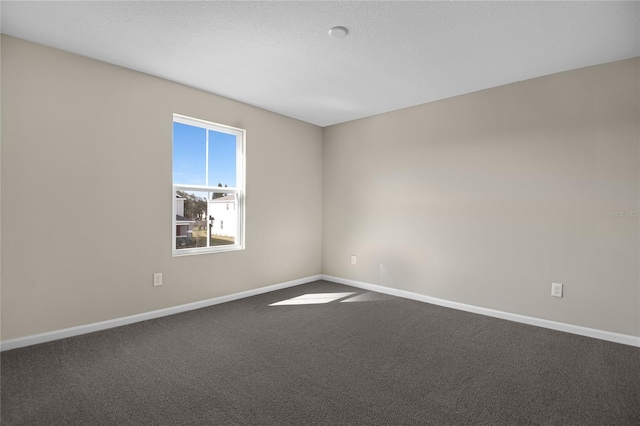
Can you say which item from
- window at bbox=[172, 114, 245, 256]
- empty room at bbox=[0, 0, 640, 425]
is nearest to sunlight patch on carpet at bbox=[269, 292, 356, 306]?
empty room at bbox=[0, 0, 640, 425]

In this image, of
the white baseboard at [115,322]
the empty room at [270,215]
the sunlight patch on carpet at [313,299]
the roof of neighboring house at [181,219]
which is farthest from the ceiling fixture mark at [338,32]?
the white baseboard at [115,322]

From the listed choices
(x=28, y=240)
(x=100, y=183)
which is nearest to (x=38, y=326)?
(x=28, y=240)

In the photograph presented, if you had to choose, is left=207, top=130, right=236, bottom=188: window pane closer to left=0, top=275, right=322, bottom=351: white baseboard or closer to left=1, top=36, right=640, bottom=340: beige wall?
left=1, top=36, right=640, bottom=340: beige wall

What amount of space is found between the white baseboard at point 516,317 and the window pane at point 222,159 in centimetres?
235

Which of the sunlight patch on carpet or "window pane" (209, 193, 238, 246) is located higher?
"window pane" (209, 193, 238, 246)

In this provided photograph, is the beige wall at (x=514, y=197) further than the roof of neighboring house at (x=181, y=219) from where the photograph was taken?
No

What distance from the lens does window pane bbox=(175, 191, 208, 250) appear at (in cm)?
353

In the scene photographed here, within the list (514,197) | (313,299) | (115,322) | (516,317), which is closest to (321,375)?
(313,299)

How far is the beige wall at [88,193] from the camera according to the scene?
2.51 m

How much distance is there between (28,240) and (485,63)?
416 cm

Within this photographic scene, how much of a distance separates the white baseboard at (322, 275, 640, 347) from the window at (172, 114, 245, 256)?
2009 mm

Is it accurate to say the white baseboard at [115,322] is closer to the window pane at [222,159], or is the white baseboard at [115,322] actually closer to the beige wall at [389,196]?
the beige wall at [389,196]

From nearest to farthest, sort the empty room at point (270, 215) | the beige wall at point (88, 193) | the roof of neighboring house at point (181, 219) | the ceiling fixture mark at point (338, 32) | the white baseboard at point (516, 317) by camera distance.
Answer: the empty room at point (270, 215)
the ceiling fixture mark at point (338, 32)
the beige wall at point (88, 193)
the white baseboard at point (516, 317)
the roof of neighboring house at point (181, 219)

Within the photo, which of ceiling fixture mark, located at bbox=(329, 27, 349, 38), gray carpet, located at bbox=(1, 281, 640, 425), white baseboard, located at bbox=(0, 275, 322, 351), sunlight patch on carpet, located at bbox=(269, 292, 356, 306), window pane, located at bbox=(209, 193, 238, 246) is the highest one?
ceiling fixture mark, located at bbox=(329, 27, 349, 38)
